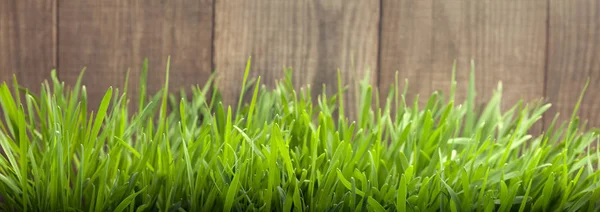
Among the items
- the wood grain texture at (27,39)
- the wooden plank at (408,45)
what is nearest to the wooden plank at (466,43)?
the wooden plank at (408,45)

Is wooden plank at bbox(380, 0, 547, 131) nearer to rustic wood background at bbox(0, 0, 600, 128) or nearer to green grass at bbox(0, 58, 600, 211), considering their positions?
rustic wood background at bbox(0, 0, 600, 128)

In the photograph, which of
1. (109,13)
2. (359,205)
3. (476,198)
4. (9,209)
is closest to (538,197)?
(476,198)

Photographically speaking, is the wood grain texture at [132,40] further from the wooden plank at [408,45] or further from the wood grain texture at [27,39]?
the wooden plank at [408,45]

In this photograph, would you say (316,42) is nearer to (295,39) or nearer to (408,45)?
(295,39)

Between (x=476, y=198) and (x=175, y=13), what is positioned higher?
(x=175, y=13)

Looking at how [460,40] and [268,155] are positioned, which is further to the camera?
[460,40]

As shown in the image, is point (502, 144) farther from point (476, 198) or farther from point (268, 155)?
point (268, 155)

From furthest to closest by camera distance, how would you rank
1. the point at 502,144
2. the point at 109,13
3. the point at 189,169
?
1. the point at 109,13
2. the point at 502,144
3. the point at 189,169
